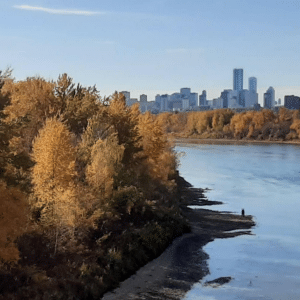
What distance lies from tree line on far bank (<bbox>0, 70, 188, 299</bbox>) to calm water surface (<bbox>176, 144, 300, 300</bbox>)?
152 inches

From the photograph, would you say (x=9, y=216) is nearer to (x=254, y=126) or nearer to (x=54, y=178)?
(x=54, y=178)

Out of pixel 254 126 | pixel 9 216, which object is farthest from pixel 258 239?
pixel 254 126

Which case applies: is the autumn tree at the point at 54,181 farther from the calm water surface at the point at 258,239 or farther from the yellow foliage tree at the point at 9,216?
the calm water surface at the point at 258,239

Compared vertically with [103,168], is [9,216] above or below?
below

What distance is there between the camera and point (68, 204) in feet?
86.9

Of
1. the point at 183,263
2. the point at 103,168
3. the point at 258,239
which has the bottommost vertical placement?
the point at 183,263

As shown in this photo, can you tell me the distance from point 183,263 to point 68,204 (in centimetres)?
745

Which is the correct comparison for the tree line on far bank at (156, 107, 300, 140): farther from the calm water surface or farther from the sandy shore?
the sandy shore

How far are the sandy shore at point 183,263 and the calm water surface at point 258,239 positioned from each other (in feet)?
2.08

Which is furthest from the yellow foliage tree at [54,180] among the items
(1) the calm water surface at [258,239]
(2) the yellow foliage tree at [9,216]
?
(1) the calm water surface at [258,239]

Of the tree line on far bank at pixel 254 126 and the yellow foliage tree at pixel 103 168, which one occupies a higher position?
the tree line on far bank at pixel 254 126

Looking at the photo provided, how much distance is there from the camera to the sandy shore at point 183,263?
25.3 metres

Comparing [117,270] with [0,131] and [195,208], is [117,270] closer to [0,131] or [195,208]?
[0,131]

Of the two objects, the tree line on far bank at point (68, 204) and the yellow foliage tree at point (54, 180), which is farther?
the yellow foliage tree at point (54, 180)
